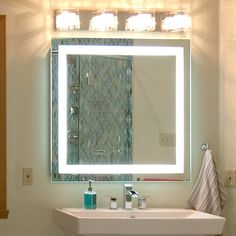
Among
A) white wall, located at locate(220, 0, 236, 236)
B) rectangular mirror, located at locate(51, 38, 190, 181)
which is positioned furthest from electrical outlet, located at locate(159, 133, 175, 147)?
white wall, located at locate(220, 0, 236, 236)

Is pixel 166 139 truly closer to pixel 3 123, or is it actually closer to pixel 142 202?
pixel 142 202

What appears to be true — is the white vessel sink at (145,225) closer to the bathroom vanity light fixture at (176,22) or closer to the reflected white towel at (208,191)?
the reflected white towel at (208,191)

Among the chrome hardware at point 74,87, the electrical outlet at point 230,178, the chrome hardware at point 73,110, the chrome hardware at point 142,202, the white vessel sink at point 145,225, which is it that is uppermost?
the chrome hardware at point 74,87

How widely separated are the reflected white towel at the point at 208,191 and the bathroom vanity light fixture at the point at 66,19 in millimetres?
1125

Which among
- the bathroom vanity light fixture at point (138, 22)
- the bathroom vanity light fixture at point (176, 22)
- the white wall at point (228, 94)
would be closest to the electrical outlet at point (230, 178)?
the white wall at point (228, 94)

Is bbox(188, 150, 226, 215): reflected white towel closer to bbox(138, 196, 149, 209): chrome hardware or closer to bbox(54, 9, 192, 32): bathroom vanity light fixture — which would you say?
bbox(138, 196, 149, 209): chrome hardware

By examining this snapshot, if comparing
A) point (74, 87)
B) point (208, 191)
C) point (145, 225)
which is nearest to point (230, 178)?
point (208, 191)

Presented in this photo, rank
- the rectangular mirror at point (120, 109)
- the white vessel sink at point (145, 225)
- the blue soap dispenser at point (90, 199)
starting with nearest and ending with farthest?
the white vessel sink at point (145, 225) → the blue soap dispenser at point (90, 199) → the rectangular mirror at point (120, 109)

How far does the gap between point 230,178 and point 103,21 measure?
4.00 feet

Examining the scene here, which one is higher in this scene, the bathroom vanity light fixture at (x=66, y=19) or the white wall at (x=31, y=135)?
the bathroom vanity light fixture at (x=66, y=19)

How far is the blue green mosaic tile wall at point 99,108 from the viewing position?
3178mm

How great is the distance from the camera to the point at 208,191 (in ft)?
10.3

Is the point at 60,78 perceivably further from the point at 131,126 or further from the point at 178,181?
the point at 178,181

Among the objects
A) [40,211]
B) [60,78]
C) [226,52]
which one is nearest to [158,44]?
[226,52]
